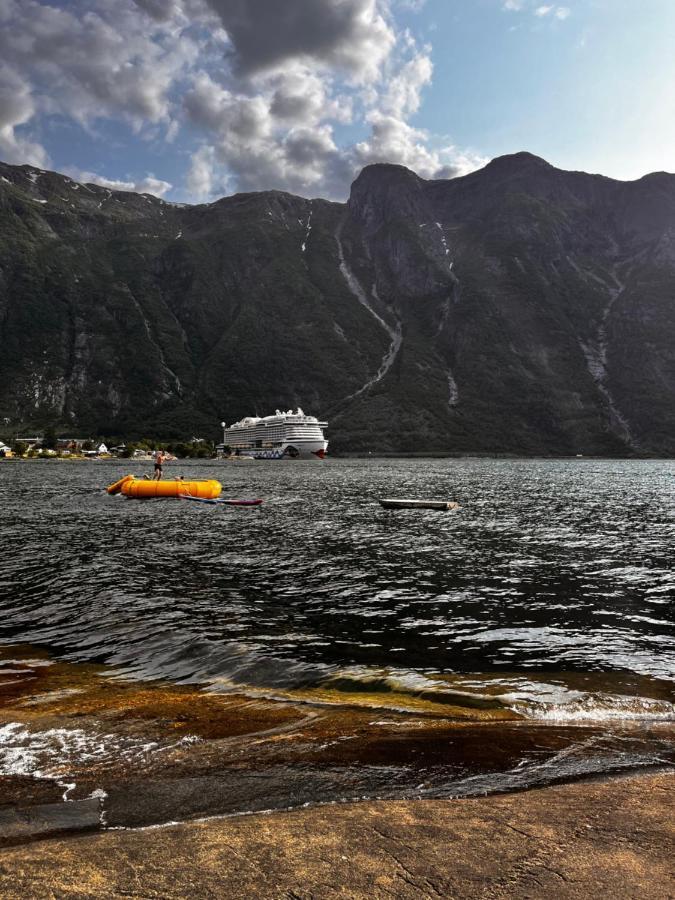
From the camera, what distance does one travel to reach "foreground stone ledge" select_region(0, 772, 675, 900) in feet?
10.1

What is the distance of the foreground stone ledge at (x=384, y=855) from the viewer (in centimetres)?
306

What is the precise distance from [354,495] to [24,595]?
1476 inches

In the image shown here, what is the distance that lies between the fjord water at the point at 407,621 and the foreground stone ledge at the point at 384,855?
979mm

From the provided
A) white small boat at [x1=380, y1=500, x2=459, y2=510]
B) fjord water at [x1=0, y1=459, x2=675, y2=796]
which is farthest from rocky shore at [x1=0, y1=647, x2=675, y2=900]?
white small boat at [x1=380, y1=500, x2=459, y2=510]

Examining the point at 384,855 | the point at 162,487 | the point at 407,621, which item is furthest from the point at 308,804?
the point at 162,487

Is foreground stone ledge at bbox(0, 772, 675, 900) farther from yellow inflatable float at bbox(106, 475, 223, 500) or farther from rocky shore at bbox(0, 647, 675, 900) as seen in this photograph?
yellow inflatable float at bbox(106, 475, 223, 500)

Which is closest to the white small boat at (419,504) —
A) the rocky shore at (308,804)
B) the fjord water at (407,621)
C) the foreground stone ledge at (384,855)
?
the fjord water at (407,621)

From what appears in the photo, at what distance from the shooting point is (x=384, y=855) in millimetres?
3447

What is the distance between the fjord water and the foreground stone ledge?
979mm

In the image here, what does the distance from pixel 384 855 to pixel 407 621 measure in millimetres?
9677

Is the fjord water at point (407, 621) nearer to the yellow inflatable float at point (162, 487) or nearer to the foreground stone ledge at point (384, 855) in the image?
the foreground stone ledge at point (384, 855)

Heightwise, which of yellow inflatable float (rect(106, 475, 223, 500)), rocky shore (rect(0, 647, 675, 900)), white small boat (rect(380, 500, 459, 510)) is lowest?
white small boat (rect(380, 500, 459, 510))

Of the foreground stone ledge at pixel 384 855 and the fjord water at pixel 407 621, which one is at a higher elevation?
the foreground stone ledge at pixel 384 855

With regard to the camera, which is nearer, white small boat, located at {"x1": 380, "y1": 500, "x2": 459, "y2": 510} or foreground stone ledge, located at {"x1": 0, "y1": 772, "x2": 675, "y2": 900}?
foreground stone ledge, located at {"x1": 0, "y1": 772, "x2": 675, "y2": 900}
